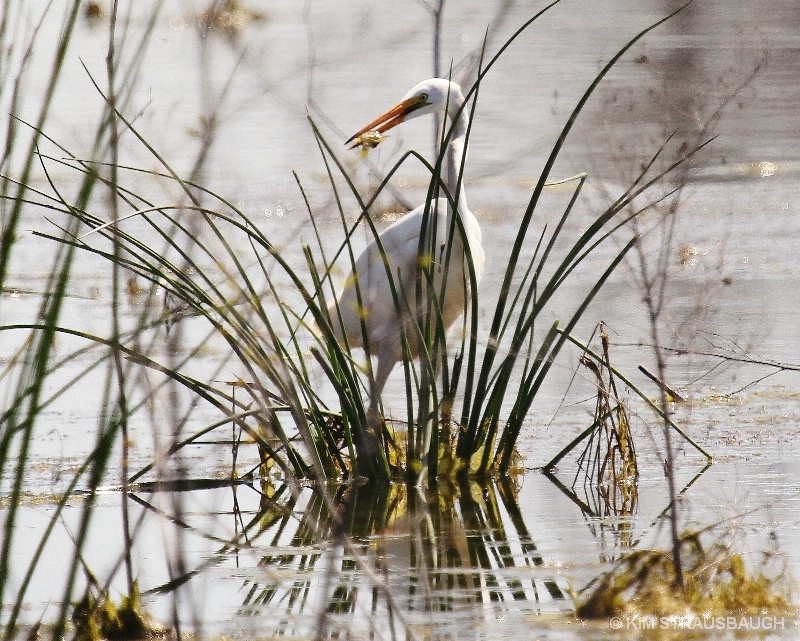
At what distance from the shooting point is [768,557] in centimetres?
267

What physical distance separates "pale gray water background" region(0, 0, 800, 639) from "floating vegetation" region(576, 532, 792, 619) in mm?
93

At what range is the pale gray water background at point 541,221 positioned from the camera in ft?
9.37

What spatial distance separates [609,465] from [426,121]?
21.0 ft

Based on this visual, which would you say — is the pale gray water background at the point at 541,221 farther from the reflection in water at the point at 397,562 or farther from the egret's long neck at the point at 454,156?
the egret's long neck at the point at 454,156

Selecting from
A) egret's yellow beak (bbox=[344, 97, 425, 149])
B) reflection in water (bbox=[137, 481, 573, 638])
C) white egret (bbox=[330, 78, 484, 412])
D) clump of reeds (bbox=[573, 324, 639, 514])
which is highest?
egret's yellow beak (bbox=[344, 97, 425, 149])

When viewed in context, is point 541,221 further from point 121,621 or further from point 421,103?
point 121,621

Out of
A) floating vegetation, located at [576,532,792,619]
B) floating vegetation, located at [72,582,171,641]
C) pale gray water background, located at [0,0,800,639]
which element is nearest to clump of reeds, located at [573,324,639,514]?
pale gray water background, located at [0,0,800,639]

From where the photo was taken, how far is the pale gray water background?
2857mm

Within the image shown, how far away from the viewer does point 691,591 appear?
2477mm

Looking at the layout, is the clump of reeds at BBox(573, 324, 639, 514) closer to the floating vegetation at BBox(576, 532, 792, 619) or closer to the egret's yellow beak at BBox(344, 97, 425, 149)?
the floating vegetation at BBox(576, 532, 792, 619)

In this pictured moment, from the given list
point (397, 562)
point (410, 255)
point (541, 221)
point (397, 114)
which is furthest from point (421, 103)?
point (541, 221)

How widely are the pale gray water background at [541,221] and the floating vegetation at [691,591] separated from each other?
0.31ft

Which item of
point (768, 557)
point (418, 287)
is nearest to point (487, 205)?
point (418, 287)

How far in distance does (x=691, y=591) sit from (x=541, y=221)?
5471mm
